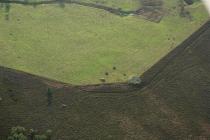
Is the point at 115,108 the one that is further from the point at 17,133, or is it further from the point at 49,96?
the point at 17,133

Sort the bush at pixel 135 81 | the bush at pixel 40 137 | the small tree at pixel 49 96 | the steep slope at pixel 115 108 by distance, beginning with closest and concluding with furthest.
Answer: the bush at pixel 40 137, the steep slope at pixel 115 108, the small tree at pixel 49 96, the bush at pixel 135 81

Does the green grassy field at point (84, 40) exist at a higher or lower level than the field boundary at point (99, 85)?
higher

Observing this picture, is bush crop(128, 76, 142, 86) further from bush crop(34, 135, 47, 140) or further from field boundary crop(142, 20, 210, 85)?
bush crop(34, 135, 47, 140)

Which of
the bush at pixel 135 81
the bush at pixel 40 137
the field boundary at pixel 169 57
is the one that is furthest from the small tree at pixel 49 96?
the field boundary at pixel 169 57

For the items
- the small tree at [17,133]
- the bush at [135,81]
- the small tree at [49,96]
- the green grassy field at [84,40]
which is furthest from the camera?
the green grassy field at [84,40]

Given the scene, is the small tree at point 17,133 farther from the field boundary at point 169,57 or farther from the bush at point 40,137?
the field boundary at point 169,57

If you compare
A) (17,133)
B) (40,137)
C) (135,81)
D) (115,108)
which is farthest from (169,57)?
(17,133)

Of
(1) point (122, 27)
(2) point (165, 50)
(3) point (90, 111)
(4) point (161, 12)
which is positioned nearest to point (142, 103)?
(3) point (90, 111)
